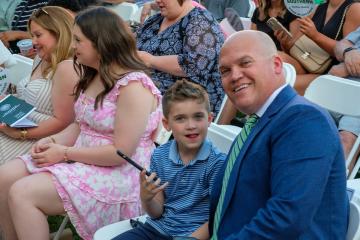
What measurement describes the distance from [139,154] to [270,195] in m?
1.19

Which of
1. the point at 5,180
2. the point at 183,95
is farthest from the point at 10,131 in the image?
the point at 183,95

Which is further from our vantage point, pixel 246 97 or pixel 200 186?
pixel 200 186

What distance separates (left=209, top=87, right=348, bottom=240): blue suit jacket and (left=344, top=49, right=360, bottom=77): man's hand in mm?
2027

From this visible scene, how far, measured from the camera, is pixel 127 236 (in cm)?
218

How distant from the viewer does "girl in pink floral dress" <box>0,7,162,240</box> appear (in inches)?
99.7

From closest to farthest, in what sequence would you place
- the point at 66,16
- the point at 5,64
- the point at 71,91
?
the point at 71,91 < the point at 66,16 < the point at 5,64

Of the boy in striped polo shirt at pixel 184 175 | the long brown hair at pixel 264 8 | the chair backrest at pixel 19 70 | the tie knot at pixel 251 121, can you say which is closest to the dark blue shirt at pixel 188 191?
the boy in striped polo shirt at pixel 184 175

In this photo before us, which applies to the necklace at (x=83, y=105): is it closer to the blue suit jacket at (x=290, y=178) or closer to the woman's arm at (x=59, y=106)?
the woman's arm at (x=59, y=106)

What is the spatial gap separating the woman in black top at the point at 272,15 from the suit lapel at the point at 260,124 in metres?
2.85

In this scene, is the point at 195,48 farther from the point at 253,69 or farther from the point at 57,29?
the point at 253,69

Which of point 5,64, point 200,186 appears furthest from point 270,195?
Result: point 5,64

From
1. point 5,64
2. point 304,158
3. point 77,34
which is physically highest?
point 304,158

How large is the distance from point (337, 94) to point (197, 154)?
1.38 meters

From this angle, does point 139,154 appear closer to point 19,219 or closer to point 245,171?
point 19,219
